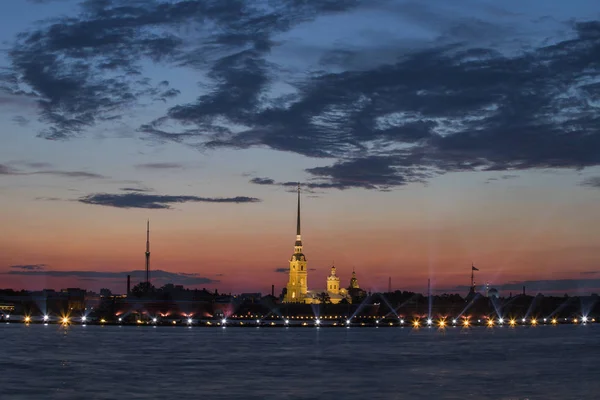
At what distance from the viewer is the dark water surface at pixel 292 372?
66438 mm

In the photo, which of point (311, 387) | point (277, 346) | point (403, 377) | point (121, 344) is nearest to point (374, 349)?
point (277, 346)

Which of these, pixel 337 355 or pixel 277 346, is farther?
pixel 277 346

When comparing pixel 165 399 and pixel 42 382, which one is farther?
pixel 42 382

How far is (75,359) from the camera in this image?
316 feet

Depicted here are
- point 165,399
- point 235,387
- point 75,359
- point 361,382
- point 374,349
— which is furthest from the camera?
point 374,349

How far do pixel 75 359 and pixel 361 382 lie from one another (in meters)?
35.5

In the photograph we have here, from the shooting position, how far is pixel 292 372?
83.4 m

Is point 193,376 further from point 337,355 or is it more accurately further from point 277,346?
point 277,346

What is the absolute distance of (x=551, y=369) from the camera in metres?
89.6

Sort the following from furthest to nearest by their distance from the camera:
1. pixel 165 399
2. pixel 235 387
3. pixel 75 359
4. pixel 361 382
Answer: pixel 75 359 < pixel 361 382 < pixel 235 387 < pixel 165 399

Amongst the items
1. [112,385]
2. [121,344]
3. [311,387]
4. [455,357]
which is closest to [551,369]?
[455,357]

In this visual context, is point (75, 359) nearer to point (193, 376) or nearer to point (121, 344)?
point (193, 376)

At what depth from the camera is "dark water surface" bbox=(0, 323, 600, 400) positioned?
66.4 metres

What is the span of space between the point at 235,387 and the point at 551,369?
1374 inches
